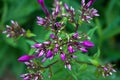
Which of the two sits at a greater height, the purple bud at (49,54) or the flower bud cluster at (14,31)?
the flower bud cluster at (14,31)

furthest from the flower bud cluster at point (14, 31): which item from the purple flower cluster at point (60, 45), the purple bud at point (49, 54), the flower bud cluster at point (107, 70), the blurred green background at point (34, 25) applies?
the blurred green background at point (34, 25)

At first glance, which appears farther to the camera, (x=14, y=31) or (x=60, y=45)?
(x=14, y=31)

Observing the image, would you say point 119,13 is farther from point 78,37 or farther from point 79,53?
point 78,37

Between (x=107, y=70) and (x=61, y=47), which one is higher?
(x=61, y=47)

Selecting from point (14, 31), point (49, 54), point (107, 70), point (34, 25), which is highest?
point (34, 25)

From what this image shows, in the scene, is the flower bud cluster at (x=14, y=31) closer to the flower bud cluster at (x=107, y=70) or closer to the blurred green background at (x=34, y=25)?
the flower bud cluster at (x=107, y=70)

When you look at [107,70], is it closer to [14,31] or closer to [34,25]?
[14,31]

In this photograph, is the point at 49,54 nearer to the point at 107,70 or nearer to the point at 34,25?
the point at 107,70

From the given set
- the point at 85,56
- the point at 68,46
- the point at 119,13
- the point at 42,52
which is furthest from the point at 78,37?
the point at 119,13

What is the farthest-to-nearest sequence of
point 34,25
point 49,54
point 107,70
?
point 34,25 < point 107,70 < point 49,54

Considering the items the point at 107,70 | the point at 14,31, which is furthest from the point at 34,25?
the point at 107,70

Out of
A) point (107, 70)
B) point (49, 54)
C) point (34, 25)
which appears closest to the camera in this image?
point (49, 54)
